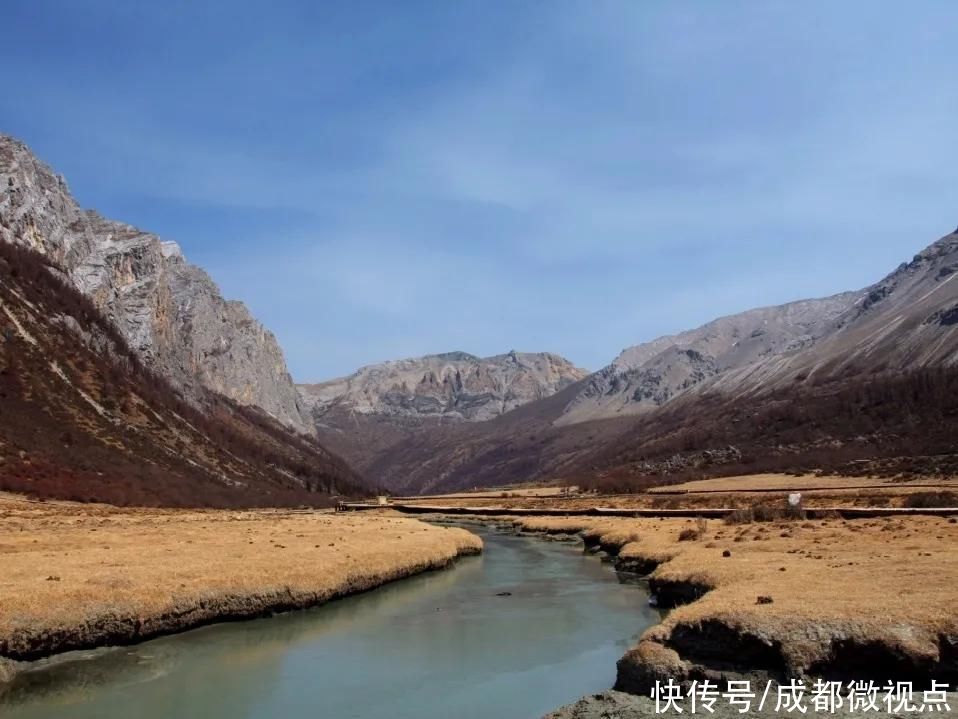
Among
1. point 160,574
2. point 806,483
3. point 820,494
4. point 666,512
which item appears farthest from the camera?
point 806,483

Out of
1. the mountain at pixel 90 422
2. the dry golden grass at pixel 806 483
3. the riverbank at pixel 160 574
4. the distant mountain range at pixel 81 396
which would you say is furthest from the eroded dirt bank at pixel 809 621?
the distant mountain range at pixel 81 396

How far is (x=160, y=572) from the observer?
35406mm

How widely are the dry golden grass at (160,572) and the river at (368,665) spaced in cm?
102

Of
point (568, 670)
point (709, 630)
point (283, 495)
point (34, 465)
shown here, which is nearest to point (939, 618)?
point (709, 630)

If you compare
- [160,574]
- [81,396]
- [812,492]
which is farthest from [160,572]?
[81,396]

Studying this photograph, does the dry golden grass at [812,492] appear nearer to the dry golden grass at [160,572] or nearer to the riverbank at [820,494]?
the riverbank at [820,494]

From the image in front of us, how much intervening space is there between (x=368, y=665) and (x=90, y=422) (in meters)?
112

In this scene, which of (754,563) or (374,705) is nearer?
(374,705)

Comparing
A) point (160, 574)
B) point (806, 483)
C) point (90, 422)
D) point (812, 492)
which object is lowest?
point (806, 483)

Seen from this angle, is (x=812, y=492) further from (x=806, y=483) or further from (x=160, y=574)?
(x=160, y=574)

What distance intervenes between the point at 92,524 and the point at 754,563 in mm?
55399

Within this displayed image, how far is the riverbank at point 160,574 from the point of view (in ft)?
90.8

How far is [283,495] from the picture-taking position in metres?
162

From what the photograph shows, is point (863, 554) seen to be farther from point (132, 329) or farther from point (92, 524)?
point (132, 329)
